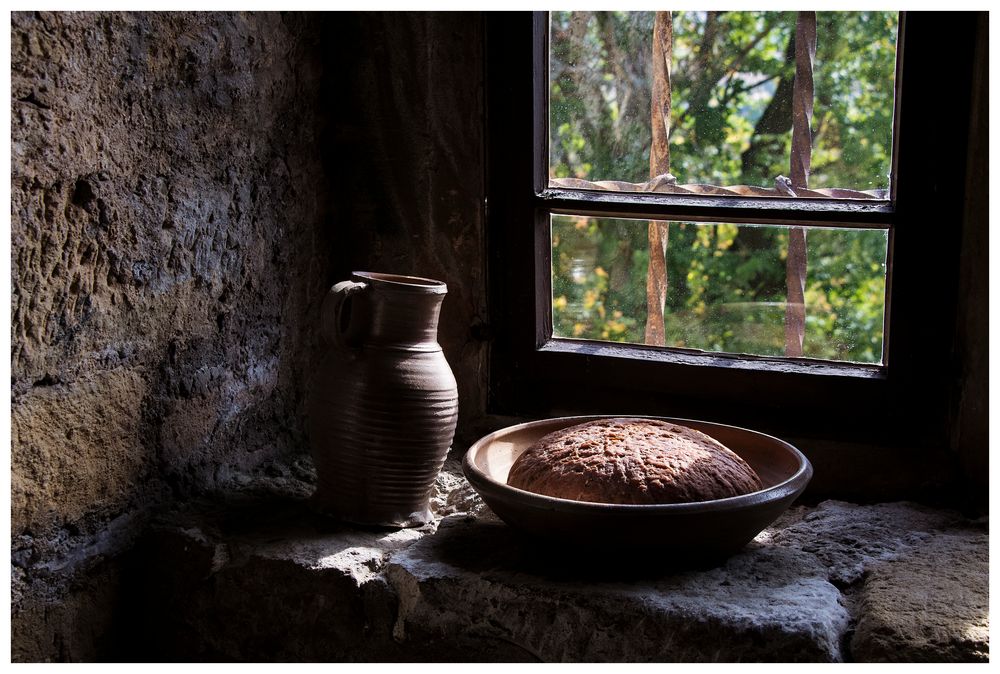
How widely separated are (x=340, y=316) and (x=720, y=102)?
69cm

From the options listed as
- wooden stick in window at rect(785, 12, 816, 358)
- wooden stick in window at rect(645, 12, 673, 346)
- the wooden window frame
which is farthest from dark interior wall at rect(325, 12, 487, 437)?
wooden stick in window at rect(785, 12, 816, 358)

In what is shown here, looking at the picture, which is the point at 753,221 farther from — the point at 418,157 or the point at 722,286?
the point at 418,157

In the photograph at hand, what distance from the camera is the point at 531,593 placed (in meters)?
1.19

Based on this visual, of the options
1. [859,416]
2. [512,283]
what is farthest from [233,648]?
[859,416]

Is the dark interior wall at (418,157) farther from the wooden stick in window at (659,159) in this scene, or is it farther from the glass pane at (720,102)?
the wooden stick in window at (659,159)

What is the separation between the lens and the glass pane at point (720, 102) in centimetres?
143

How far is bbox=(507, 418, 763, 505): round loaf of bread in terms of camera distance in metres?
1.18

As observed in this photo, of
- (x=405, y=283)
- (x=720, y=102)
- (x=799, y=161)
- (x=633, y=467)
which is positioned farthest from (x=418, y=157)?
(x=633, y=467)

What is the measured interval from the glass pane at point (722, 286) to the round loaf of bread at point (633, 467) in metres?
0.29

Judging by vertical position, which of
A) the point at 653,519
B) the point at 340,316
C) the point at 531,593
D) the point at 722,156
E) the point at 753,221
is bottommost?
the point at 531,593

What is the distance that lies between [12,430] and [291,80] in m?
0.73

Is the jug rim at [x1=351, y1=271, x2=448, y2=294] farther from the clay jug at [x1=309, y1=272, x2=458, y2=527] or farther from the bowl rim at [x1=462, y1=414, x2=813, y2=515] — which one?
the bowl rim at [x1=462, y1=414, x2=813, y2=515]

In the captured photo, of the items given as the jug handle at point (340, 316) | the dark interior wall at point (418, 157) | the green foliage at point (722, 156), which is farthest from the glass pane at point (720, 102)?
the jug handle at point (340, 316)

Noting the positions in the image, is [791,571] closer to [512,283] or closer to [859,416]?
[859,416]
